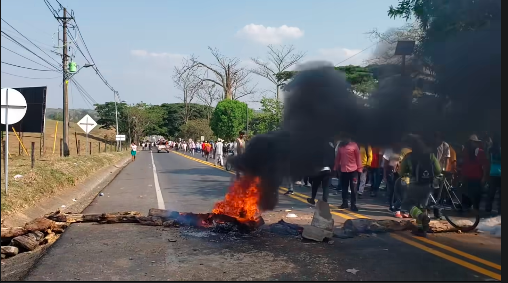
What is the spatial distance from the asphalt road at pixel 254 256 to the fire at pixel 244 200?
441 mm

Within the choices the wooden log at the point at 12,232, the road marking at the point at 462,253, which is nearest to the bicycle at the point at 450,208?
the road marking at the point at 462,253

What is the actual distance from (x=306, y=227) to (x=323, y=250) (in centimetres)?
62

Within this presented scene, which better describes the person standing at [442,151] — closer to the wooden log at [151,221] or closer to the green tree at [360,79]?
the green tree at [360,79]

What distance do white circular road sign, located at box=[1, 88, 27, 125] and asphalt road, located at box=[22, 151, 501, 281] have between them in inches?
143

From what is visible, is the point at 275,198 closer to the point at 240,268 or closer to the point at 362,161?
the point at 362,161

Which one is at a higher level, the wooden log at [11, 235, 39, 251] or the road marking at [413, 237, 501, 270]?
the road marking at [413, 237, 501, 270]

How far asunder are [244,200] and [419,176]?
2.68m

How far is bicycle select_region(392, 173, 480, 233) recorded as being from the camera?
3934mm

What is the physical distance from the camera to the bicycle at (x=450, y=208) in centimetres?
393

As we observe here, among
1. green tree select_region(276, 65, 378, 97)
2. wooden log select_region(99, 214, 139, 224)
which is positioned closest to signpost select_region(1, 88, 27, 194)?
wooden log select_region(99, 214, 139, 224)

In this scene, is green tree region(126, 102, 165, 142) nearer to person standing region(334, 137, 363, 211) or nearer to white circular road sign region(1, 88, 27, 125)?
white circular road sign region(1, 88, 27, 125)

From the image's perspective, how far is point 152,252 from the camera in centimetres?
547

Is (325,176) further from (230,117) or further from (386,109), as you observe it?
(230,117)

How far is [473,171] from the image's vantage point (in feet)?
13.4
